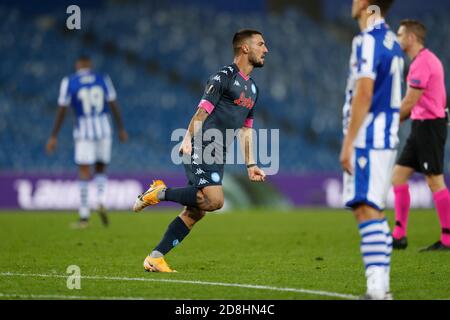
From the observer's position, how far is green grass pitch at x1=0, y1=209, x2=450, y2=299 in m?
6.09

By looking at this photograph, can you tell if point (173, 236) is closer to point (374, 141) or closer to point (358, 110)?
point (374, 141)

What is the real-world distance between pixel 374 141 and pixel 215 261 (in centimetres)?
320

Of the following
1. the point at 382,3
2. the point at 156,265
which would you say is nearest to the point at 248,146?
the point at 156,265

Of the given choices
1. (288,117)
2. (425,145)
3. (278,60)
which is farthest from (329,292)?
(278,60)

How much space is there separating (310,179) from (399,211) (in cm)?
855

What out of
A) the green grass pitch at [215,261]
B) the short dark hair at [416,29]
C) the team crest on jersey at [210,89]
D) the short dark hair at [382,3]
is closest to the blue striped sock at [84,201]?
the green grass pitch at [215,261]

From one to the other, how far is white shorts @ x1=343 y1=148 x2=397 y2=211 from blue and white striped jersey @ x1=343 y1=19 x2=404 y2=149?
0.19 feet

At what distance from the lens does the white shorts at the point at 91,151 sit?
43.5ft

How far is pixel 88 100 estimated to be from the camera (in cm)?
1338

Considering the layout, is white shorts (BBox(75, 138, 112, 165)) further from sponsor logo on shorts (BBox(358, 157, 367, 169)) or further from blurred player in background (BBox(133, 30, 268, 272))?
sponsor logo on shorts (BBox(358, 157, 367, 169))

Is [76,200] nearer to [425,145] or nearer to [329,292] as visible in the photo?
[425,145]

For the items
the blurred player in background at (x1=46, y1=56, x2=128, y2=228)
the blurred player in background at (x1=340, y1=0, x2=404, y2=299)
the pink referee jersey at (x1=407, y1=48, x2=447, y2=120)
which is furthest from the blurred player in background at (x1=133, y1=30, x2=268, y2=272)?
the blurred player in background at (x1=46, y1=56, x2=128, y2=228)

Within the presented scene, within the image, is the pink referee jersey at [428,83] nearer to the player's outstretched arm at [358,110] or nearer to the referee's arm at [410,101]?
the referee's arm at [410,101]

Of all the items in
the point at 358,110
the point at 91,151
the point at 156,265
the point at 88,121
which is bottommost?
the point at 156,265
